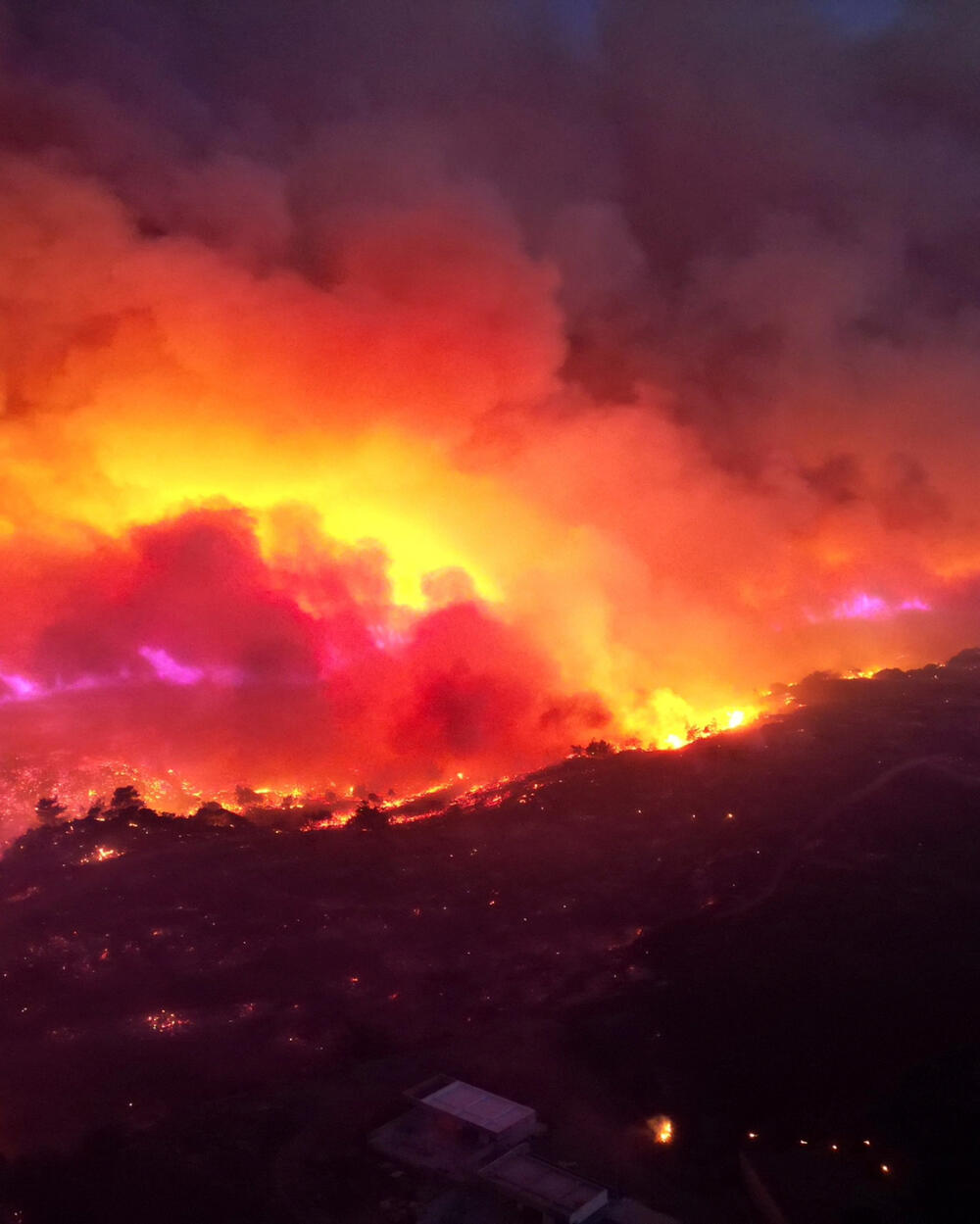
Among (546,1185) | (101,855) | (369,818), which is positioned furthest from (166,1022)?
(369,818)

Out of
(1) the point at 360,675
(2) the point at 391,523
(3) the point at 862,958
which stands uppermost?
(2) the point at 391,523

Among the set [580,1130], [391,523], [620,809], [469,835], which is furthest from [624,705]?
[580,1130]

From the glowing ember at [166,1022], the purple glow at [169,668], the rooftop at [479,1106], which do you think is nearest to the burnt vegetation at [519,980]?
the glowing ember at [166,1022]

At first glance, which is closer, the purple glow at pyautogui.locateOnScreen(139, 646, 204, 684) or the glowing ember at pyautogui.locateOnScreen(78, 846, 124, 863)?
the glowing ember at pyautogui.locateOnScreen(78, 846, 124, 863)

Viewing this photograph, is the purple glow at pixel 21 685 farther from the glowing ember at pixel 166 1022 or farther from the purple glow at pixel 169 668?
the glowing ember at pixel 166 1022

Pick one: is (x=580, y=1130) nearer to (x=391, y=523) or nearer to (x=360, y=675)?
(x=360, y=675)

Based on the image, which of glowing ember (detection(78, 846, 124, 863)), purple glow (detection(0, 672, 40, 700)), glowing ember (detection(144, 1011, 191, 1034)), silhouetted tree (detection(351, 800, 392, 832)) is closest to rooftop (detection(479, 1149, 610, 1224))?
glowing ember (detection(144, 1011, 191, 1034))

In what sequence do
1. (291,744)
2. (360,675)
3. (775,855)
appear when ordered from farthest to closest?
(360,675), (291,744), (775,855)

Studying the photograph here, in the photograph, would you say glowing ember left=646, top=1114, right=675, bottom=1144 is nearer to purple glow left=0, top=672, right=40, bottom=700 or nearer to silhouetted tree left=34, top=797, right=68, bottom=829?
silhouetted tree left=34, top=797, right=68, bottom=829
